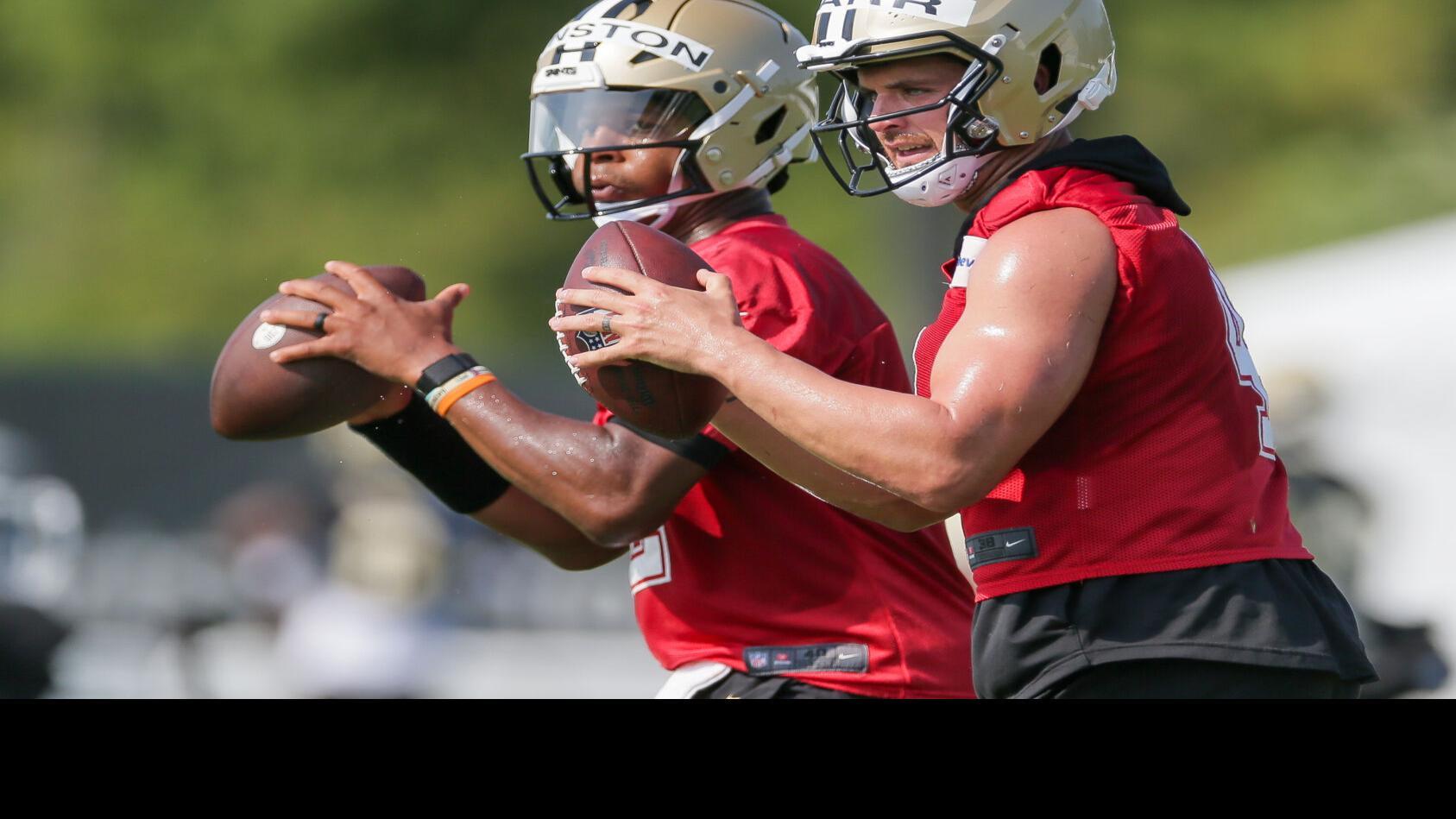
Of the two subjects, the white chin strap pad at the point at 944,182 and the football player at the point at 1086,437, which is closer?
the football player at the point at 1086,437

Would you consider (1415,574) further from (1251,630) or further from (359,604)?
(1251,630)

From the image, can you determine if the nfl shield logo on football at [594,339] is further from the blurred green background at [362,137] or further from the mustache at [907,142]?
the blurred green background at [362,137]

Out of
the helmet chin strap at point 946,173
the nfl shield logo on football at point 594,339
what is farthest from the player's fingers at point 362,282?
the helmet chin strap at point 946,173

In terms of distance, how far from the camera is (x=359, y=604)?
365 inches

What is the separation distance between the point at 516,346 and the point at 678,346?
16570 mm

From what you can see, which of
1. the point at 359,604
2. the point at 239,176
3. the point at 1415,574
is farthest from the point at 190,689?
the point at 239,176

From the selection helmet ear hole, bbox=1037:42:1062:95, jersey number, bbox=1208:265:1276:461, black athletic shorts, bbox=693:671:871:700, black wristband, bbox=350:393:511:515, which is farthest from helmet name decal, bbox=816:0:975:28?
black wristband, bbox=350:393:511:515

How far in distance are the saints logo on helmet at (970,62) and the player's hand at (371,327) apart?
38.7 inches

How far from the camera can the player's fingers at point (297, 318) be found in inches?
156

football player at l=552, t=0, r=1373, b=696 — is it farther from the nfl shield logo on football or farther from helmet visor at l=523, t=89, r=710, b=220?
helmet visor at l=523, t=89, r=710, b=220

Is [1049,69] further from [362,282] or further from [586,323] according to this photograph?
[362,282]

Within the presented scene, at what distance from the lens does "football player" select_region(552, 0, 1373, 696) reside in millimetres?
2857

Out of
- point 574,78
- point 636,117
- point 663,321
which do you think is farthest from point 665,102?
point 663,321

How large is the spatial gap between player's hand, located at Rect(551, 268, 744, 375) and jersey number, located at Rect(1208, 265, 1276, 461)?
2.67ft
